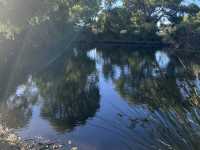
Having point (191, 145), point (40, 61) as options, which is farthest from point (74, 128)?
point (40, 61)

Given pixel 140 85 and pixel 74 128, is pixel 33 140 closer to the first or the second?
pixel 74 128

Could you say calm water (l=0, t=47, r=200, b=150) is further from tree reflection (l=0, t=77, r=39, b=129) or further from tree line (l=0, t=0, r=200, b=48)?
tree line (l=0, t=0, r=200, b=48)

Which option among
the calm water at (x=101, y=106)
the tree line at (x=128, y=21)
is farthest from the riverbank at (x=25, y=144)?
the tree line at (x=128, y=21)

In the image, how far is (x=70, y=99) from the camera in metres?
24.1

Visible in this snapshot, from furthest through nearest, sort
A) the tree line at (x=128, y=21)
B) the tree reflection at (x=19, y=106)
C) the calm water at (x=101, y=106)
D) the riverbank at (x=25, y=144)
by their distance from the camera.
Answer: the tree line at (x=128, y=21) → the tree reflection at (x=19, y=106) → the riverbank at (x=25, y=144) → the calm water at (x=101, y=106)

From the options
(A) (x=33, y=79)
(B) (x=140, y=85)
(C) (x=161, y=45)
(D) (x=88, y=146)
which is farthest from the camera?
(C) (x=161, y=45)

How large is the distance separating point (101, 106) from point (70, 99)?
11.0 feet

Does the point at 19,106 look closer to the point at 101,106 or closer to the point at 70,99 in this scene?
the point at 70,99

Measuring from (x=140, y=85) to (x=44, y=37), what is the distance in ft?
93.6

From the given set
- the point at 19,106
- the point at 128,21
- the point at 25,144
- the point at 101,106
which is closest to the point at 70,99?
the point at 101,106

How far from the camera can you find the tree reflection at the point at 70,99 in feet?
62.0

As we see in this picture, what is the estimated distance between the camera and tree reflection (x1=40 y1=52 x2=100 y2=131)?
18.9 m

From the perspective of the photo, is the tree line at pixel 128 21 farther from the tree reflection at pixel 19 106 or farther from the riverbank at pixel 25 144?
the riverbank at pixel 25 144

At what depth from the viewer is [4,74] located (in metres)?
33.9
